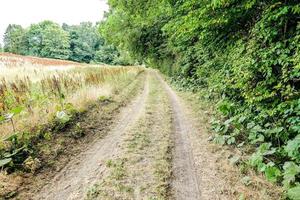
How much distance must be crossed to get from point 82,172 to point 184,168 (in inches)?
61.4

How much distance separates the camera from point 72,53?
202ft

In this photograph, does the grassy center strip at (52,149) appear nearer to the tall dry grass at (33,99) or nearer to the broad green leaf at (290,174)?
the tall dry grass at (33,99)

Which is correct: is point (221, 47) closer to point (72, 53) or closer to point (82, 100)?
point (82, 100)

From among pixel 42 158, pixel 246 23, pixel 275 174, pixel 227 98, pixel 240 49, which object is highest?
pixel 246 23

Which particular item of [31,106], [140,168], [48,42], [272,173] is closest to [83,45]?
[48,42]

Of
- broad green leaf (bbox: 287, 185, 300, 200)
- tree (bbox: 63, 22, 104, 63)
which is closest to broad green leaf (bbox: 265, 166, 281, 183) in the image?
broad green leaf (bbox: 287, 185, 300, 200)

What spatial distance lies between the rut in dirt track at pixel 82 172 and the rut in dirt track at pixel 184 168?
43.0 inches

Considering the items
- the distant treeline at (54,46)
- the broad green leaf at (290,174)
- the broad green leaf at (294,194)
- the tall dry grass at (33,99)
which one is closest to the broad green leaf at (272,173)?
the broad green leaf at (290,174)

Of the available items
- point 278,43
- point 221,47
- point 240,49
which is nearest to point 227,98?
point 240,49

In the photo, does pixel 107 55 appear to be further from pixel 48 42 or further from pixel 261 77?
pixel 261 77

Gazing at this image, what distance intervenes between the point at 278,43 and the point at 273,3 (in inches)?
36.0

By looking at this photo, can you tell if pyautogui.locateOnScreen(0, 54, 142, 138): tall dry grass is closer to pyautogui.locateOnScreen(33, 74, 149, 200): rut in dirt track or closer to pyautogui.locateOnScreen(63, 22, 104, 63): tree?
pyautogui.locateOnScreen(33, 74, 149, 200): rut in dirt track

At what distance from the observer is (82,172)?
354cm

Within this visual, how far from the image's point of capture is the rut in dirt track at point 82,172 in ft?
9.92
